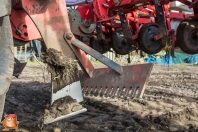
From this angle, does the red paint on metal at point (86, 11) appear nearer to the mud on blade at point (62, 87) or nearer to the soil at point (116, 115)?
the soil at point (116, 115)

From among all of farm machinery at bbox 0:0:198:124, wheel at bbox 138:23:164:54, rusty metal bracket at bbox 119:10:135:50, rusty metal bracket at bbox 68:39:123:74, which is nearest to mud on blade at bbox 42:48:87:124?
farm machinery at bbox 0:0:198:124

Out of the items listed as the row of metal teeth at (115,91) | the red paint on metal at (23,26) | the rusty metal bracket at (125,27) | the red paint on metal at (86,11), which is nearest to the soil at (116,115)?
the row of metal teeth at (115,91)

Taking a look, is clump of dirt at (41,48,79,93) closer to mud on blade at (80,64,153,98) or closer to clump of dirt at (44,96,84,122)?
clump of dirt at (44,96,84,122)

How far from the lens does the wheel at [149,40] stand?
4.48 m

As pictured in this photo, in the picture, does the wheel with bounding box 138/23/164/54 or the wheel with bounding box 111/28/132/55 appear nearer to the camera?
the wheel with bounding box 138/23/164/54

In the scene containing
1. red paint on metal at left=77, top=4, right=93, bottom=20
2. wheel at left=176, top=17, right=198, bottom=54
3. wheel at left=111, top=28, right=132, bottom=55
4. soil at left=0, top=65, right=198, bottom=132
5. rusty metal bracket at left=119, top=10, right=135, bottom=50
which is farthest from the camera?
wheel at left=111, top=28, right=132, bottom=55

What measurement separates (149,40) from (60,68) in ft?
7.74

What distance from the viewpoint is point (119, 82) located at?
2.84m

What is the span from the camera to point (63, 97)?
8.29ft

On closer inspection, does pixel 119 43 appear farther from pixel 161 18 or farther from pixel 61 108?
pixel 61 108

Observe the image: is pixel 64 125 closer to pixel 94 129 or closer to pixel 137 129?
pixel 94 129

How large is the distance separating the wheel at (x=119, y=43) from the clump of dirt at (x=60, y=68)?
2.49 meters

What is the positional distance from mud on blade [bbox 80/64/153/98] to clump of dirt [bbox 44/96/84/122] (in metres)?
0.50

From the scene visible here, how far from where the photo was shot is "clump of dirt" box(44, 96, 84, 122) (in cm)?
241
